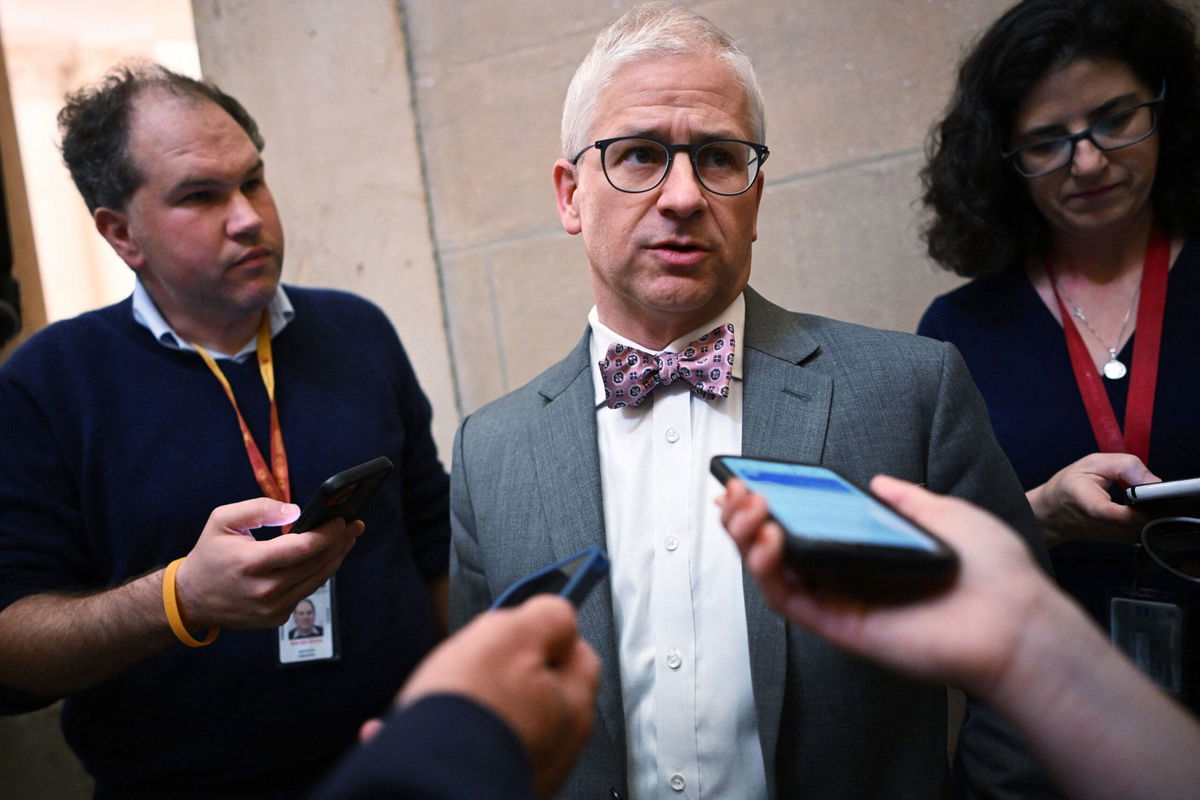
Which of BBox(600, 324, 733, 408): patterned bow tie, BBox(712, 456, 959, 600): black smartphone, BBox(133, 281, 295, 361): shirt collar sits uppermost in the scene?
BBox(133, 281, 295, 361): shirt collar

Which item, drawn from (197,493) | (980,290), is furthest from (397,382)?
(980,290)

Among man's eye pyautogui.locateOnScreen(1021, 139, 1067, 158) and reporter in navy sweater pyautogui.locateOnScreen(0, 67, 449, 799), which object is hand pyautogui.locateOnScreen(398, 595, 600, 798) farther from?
man's eye pyautogui.locateOnScreen(1021, 139, 1067, 158)

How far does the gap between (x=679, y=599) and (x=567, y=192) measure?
35.2 inches

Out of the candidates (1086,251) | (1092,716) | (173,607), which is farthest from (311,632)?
(1086,251)

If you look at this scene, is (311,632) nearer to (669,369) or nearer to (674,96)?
(669,369)

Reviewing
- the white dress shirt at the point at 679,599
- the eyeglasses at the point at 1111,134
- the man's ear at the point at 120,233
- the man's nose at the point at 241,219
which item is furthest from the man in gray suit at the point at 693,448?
the man's ear at the point at 120,233

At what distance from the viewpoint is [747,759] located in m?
1.45

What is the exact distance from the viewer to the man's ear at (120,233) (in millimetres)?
2188

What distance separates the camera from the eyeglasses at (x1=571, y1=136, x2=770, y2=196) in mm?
1640

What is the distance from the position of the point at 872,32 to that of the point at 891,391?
1.42 metres

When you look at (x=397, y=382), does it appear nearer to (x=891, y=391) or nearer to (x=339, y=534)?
(x=339, y=534)

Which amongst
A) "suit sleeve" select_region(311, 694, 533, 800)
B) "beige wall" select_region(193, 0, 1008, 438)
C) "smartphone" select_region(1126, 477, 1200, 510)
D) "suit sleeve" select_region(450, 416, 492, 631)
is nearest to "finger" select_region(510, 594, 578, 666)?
"suit sleeve" select_region(311, 694, 533, 800)

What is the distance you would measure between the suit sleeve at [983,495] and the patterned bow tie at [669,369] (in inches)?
15.6

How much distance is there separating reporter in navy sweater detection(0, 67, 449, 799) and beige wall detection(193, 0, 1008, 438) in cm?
67
